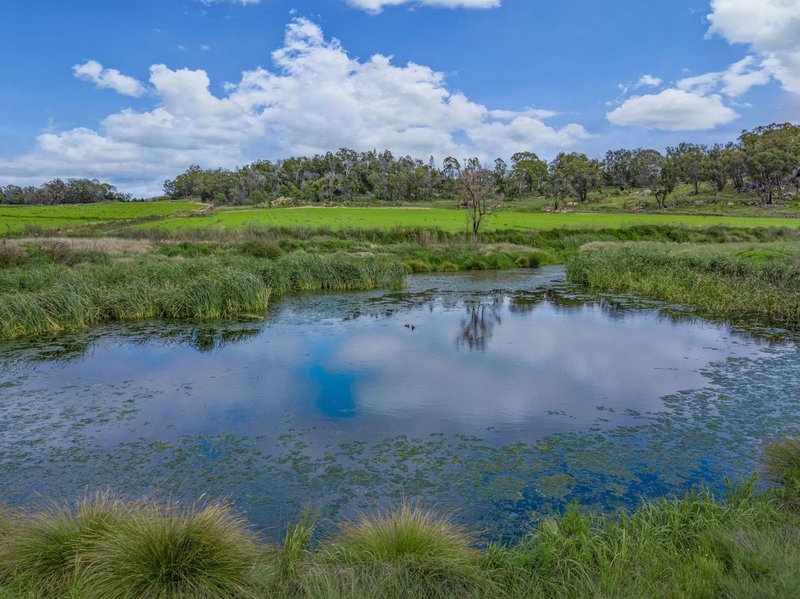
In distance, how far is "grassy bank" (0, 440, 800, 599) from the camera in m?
3.83

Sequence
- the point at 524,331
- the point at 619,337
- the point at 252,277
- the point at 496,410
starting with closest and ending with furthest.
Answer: the point at 496,410, the point at 619,337, the point at 524,331, the point at 252,277

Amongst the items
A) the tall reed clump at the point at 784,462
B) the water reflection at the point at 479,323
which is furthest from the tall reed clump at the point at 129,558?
the water reflection at the point at 479,323

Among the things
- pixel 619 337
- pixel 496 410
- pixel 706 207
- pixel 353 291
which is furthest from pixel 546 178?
pixel 496 410

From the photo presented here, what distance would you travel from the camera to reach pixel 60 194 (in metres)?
103

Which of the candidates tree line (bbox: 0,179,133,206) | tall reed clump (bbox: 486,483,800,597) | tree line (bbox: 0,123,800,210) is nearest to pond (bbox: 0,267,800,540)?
tall reed clump (bbox: 486,483,800,597)

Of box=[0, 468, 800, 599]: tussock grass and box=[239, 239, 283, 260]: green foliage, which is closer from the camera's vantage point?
box=[0, 468, 800, 599]: tussock grass

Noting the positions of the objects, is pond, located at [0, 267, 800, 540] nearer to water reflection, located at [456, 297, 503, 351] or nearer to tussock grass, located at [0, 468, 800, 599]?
water reflection, located at [456, 297, 503, 351]

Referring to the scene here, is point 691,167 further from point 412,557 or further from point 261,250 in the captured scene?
point 412,557

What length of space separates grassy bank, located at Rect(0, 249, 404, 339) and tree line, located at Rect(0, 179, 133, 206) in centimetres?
9444

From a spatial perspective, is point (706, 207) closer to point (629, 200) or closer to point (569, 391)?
point (629, 200)

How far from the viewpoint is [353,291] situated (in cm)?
2291

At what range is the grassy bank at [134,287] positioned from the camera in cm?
1486

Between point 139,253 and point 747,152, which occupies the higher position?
point 747,152

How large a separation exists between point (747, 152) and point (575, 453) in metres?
95.0
